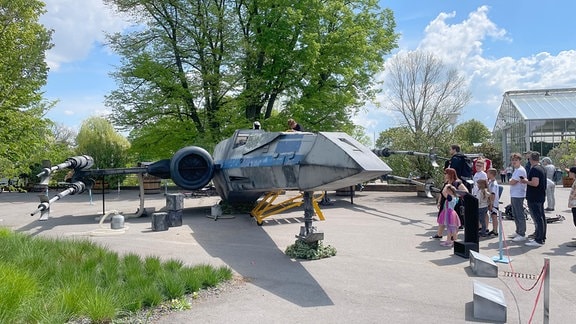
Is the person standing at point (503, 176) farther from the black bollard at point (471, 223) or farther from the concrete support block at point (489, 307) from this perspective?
the concrete support block at point (489, 307)

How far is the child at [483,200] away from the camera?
31.2 ft

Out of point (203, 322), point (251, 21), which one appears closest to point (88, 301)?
point (203, 322)

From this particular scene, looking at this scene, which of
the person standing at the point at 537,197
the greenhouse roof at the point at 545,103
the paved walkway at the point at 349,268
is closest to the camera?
the paved walkway at the point at 349,268

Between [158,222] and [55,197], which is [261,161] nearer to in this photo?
[158,222]

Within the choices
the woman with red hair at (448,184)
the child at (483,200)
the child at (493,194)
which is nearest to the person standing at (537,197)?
the child at (483,200)

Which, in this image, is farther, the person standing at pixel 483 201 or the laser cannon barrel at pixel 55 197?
the laser cannon barrel at pixel 55 197

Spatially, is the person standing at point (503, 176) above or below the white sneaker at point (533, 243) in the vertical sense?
above

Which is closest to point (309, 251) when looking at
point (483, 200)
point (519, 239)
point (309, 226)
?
point (309, 226)

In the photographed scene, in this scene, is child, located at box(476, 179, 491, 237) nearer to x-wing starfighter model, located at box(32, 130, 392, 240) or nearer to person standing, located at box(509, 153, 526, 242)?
person standing, located at box(509, 153, 526, 242)

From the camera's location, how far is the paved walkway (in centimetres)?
505

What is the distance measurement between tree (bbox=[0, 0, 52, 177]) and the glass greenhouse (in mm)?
35003

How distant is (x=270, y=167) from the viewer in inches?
360

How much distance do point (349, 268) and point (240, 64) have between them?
18270mm

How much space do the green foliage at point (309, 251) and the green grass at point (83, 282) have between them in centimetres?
181
